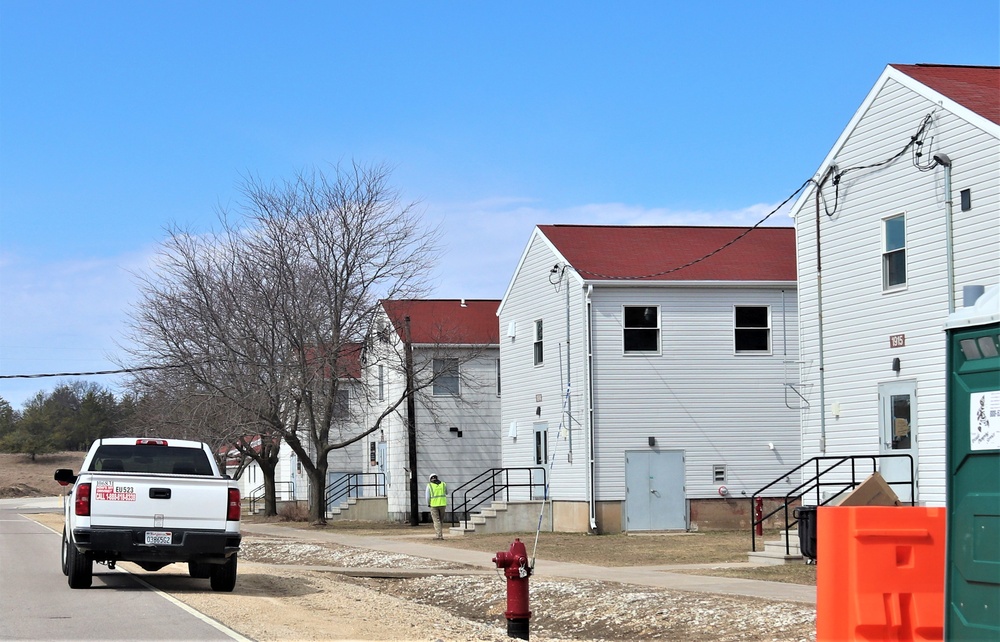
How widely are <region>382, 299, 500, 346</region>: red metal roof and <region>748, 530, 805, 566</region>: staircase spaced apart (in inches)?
856

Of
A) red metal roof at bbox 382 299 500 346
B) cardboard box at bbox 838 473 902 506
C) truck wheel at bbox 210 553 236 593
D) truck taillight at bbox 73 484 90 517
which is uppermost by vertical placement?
red metal roof at bbox 382 299 500 346

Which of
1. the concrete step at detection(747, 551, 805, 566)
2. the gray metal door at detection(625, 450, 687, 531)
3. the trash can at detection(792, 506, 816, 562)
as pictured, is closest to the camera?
the trash can at detection(792, 506, 816, 562)

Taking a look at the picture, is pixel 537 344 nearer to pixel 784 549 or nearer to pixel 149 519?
pixel 784 549

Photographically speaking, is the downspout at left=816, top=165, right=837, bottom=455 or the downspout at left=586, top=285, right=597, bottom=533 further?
the downspout at left=586, top=285, right=597, bottom=533

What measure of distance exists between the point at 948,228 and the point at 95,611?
14583mm

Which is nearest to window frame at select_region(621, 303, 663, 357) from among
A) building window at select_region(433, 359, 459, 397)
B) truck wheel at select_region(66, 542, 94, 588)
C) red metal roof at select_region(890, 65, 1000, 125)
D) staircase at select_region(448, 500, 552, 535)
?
staircase at select_region(448, 500, 552, 535)

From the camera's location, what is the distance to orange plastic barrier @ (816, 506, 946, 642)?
352 inches

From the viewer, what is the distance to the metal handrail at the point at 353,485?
157ft

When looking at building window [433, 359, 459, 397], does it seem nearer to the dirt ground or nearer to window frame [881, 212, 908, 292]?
the dirt ground

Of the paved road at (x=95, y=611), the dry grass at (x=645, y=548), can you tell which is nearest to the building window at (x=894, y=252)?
the dry grass at (x=645, y=548)

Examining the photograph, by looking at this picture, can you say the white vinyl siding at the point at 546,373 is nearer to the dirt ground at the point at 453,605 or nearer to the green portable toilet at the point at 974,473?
the dirt ground at the point at 453,605

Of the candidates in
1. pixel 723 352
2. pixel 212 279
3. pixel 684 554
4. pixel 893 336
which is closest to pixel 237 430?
pixel 212 279

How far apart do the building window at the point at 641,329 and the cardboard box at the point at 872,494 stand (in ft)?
51.9

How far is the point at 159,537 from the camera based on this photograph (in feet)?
49.6
